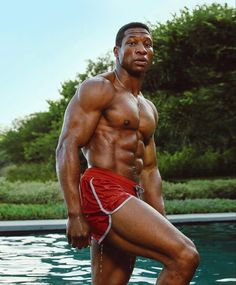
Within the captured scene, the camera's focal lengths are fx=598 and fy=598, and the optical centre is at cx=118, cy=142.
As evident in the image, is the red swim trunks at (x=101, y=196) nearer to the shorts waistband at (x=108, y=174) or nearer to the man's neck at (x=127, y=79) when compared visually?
the shorts waistband at (x=108, y=174)

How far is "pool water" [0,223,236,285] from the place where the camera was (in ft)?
20.0

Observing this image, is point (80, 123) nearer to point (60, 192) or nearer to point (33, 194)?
point (33, 194)

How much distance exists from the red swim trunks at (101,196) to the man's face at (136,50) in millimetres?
533

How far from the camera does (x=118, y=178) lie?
2.79 metres

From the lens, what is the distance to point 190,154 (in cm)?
2180

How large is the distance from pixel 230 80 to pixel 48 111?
1720cm

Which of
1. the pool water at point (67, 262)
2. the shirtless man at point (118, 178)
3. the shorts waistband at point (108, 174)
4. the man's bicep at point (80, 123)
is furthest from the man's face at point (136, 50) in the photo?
the pool water at point (67, 262)

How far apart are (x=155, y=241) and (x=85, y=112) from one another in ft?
2.23

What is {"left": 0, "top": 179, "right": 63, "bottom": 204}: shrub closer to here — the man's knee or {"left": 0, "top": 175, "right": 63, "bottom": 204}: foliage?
{"left": 0, "top": 175, "right": 63, "bottom": 204}: foliage

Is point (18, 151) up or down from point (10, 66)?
down

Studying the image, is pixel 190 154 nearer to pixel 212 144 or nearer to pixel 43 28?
pixel 212 144

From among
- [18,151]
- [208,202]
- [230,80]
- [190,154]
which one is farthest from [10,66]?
[208,202]

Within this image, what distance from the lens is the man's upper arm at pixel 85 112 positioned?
2766 millimetres

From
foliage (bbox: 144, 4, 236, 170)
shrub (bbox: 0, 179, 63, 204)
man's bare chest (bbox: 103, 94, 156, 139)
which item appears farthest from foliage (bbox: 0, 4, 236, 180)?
man's bare chest (bbox: 103, 94, 156, 139)
